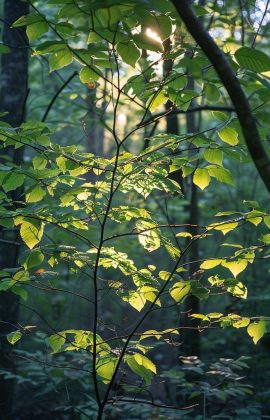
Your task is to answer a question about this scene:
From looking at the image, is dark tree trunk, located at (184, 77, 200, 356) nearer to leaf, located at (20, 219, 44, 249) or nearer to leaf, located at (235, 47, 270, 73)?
leaf, located at (20, 219, 44, 249)

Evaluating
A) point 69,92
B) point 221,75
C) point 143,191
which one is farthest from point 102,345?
point 69,92

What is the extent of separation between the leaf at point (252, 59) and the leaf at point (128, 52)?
0.36 metres

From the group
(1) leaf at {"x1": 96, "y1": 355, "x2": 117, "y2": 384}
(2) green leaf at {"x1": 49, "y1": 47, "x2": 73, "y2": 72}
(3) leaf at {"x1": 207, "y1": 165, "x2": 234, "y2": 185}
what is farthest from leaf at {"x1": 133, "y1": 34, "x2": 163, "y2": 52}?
(1) leaf at {"x1": 96, "y1": 355, "x2": 117, "y2": 384}

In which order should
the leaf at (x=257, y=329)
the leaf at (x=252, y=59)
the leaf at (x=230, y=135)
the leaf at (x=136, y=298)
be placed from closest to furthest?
1. the leaf at (x=252, y=59)
2. the leaf at (x=230, y=135)
3. the leaf at (x=257, y=329)
4. the leaf at (x=136, y=298)

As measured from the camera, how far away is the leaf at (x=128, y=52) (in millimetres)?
1466

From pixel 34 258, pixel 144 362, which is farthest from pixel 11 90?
pixel 144 362

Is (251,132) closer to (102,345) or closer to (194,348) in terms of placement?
(102,345)

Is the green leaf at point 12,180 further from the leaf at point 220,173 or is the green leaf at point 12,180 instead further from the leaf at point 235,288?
the leaf at point 235,288

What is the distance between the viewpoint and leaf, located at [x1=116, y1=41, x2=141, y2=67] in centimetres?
147

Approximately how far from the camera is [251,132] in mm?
1203

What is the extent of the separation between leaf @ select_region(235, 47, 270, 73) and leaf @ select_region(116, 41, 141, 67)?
1.17ft

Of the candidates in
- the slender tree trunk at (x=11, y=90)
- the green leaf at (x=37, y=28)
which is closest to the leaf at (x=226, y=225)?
the green leaf at (x=37, y=28)

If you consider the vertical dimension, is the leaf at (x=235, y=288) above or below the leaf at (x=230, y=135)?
below

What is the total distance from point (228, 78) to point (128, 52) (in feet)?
1.41
